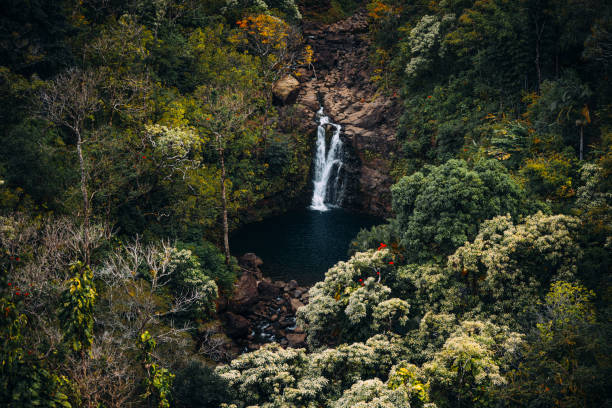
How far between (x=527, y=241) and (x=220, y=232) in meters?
24.5

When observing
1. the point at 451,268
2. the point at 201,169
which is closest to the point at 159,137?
the point at 201,169

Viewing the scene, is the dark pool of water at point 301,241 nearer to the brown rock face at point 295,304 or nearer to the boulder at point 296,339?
the brown rock face at point 295,304

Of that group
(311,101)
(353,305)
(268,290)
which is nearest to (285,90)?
(311,101)

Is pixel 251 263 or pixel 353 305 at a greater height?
pixel 353 305

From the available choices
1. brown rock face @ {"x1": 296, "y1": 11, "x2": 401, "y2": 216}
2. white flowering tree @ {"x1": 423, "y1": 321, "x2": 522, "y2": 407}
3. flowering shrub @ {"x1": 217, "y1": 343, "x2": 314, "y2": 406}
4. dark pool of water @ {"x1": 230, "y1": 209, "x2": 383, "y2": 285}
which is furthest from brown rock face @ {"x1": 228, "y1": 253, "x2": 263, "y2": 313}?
brown rock face @ {"x1": 296, "y1": 11, "x2": 401, "y2": 216}

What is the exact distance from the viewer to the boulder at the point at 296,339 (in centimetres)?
2498

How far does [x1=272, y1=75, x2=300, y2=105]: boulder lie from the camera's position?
44531mm

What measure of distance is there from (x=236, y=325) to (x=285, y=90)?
1113 inches

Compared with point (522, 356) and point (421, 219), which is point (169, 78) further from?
point (522, 356)

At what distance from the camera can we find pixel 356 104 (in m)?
46.4

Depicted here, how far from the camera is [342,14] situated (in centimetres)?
5566

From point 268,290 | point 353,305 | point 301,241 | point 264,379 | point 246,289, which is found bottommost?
point 268,290

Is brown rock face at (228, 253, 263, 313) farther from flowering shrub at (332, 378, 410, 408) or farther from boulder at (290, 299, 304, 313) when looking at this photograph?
flowering shrub at (332, 378, 410, 408)

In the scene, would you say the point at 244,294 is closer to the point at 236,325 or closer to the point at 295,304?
the point at 236,325
